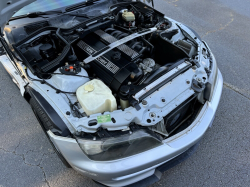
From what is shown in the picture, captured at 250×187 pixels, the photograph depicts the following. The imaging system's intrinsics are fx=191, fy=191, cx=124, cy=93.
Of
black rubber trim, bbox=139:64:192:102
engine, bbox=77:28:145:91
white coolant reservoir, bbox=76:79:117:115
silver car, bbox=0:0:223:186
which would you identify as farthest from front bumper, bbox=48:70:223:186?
engine, bbox=77:28:145:91

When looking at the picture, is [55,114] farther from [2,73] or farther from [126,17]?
[2,73]

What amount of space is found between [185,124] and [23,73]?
1.86 m

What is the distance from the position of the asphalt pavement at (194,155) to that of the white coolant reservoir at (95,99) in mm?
834

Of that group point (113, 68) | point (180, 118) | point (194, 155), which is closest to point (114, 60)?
point (113, 68)

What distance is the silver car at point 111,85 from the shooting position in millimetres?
1572

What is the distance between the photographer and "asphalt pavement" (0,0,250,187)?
80.0 inches

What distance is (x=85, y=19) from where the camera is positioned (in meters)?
2.50

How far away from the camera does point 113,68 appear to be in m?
2.00

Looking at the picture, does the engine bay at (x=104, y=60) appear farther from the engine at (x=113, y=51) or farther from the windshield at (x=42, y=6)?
the windshield at (x=42, y=6)

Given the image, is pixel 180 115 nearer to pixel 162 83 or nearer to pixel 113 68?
pixel 162 83

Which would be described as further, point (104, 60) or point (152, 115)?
point (104, 60)

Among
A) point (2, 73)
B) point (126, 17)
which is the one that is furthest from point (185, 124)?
point (2, 73)

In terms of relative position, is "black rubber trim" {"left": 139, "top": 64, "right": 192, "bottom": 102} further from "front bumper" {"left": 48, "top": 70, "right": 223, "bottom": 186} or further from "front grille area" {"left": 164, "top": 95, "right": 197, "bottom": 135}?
"front bumper" {"left": 48, "top": 70, "right": 223, "bottom": 186}

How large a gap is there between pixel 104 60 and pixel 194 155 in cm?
151
